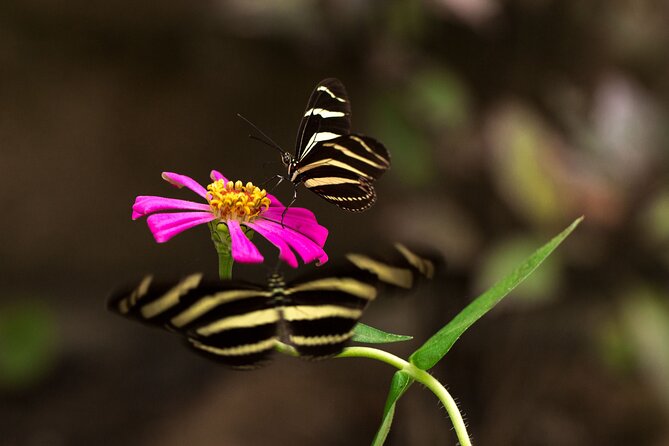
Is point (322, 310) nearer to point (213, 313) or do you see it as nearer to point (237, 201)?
point (213, 313)

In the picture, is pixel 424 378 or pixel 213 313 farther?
pixel 424 378

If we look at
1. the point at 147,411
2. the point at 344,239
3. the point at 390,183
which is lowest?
the point at 147,411

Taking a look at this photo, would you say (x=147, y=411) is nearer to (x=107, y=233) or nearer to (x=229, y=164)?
(x=107, y=233)

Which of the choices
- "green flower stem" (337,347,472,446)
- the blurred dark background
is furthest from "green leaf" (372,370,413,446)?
the blurred dark background

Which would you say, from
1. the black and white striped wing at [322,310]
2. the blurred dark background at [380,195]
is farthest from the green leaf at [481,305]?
the blurred dark background at [380,195]

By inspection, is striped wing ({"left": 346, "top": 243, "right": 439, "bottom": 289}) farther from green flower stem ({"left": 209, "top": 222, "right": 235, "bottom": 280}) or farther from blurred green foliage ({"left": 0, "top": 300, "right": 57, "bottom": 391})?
blurred green foliage ({"left": 0, "top": 300, "right": 57, "bottom": 391})

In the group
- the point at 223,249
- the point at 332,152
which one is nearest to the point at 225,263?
the point at 223,249

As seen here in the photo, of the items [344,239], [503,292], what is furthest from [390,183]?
[503,292]
